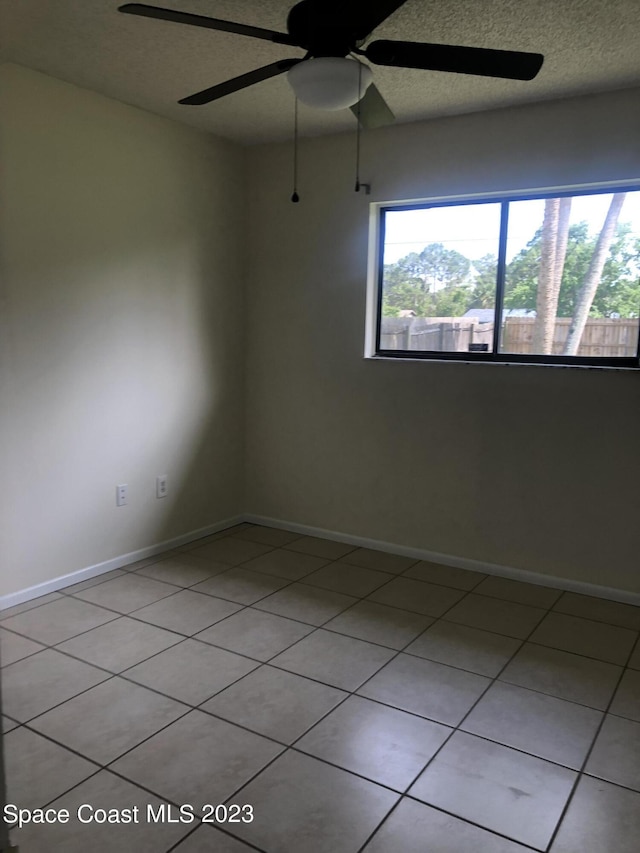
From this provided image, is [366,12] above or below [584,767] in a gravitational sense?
above

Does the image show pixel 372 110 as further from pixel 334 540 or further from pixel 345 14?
pixel 334 540

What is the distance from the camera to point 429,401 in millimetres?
3578

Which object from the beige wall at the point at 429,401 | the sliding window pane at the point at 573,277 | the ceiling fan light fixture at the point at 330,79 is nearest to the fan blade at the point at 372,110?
the ceiling fan light fixture at the point at 330,79

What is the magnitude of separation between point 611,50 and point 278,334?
2284 millimetres

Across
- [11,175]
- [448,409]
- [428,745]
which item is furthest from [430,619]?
[11,175]

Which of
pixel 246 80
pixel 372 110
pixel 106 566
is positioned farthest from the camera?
pixel 106 566

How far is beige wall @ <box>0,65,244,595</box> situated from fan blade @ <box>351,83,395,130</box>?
4.89 ft

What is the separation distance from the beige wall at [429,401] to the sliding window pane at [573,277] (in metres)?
0.15

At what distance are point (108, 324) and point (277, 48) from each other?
5.01 feet

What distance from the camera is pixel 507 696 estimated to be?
231cm

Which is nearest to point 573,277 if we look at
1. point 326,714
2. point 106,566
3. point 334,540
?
point 334,540

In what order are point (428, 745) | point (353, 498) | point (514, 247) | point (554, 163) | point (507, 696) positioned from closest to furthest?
1. point (428, 745)
2. point (507, 696)
3. point (554, 163)
4. point (514, 247)
5. point (353, 498)

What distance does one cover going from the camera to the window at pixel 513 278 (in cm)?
311

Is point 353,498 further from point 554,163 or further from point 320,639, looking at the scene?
point 554,163
